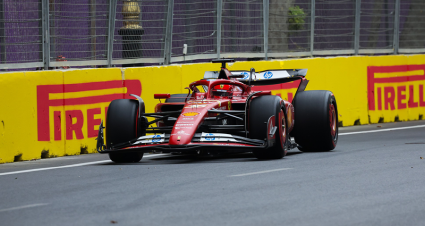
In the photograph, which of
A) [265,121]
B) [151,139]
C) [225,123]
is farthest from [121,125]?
[265,121]

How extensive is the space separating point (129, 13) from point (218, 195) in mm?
6688

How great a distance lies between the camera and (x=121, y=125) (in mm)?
9539

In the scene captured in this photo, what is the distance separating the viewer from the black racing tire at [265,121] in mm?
9102

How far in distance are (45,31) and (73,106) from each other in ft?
4.00

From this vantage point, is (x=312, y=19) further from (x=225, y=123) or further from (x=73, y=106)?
(x=73, y=106)

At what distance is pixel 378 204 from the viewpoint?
Answer: 19.3 feet

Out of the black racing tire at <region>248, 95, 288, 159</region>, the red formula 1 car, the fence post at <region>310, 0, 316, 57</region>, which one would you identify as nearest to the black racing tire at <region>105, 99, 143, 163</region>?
the red formula 1 car

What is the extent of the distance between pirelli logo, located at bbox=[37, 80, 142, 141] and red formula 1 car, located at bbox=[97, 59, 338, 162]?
1.33 meters

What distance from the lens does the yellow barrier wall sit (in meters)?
10.3

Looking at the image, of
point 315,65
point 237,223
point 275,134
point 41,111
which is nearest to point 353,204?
point 237,223

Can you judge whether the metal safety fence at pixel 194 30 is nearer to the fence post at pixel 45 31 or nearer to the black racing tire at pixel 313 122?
the fence post at pixel 45 31

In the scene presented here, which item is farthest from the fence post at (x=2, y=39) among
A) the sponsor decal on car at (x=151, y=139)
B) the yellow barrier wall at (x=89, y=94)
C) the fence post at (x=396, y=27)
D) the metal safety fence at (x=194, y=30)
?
the fence post at (x=396, y=27)

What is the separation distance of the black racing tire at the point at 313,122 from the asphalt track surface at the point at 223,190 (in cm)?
22

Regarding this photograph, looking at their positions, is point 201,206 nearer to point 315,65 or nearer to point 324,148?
point 324,148
